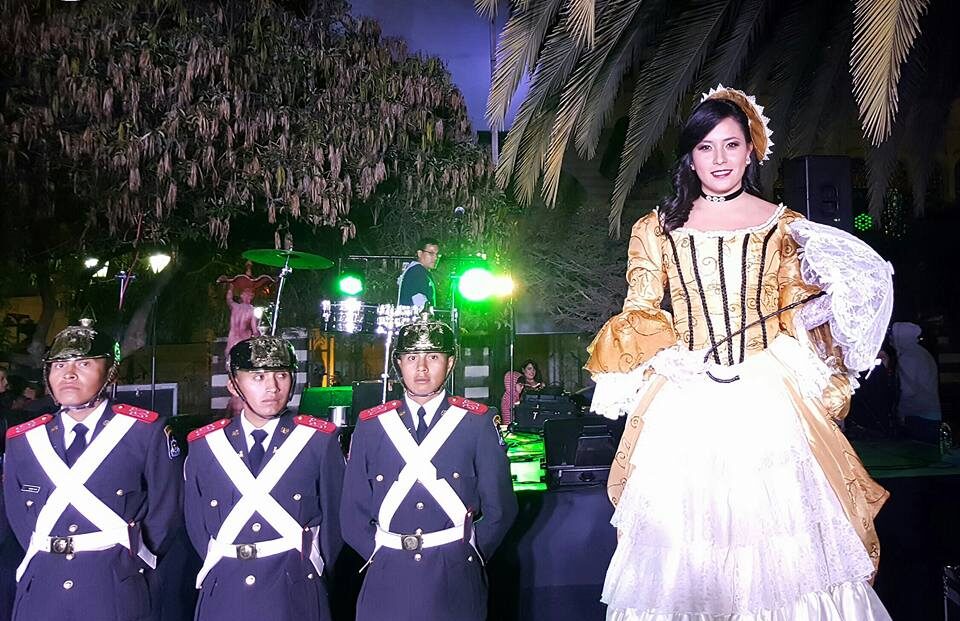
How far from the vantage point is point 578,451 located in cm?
544

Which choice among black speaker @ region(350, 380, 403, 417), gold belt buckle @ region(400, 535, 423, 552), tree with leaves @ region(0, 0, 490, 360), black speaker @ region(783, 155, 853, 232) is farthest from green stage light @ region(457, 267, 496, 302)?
gold belt buckle @ region(400, 535, 423, 552)

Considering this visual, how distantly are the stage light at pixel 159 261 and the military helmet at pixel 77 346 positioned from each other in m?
6.05

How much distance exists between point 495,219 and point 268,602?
8162 mm

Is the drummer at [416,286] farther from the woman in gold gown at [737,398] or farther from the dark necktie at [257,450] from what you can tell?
the woman in gold gown at [737,398]

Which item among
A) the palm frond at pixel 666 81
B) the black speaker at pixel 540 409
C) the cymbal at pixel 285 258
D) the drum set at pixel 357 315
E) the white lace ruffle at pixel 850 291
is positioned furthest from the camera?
the black speaker at pixel 540 409

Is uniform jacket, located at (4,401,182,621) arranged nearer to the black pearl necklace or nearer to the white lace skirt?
the white lace skirt

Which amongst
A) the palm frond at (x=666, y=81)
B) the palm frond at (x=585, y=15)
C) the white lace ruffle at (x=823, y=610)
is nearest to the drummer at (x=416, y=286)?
the palm frond at (x=666, y=81)

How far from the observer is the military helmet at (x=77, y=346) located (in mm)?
3406

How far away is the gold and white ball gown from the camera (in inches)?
106

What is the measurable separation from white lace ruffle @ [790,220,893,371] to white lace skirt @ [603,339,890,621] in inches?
11.6

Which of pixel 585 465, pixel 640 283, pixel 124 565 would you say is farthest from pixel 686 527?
pixel 585 465

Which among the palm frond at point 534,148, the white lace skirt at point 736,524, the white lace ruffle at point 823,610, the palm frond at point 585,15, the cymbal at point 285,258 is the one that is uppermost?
the palm frond at point 585,15

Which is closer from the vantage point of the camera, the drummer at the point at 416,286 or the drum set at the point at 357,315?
the drummer at the point at 416,286

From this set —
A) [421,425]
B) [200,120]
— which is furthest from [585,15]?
[200,120]
